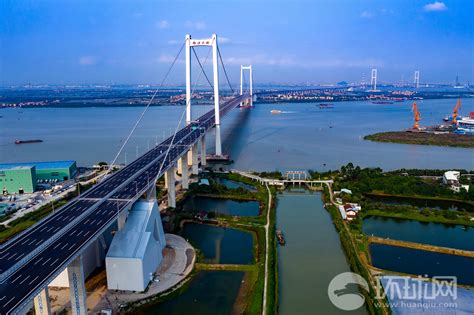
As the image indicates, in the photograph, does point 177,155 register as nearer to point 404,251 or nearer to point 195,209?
point 195,209

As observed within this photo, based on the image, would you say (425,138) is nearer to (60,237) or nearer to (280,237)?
(280,237)

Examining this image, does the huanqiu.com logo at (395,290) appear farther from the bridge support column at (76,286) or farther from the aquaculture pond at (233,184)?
the aquaculture pond at (233,184)

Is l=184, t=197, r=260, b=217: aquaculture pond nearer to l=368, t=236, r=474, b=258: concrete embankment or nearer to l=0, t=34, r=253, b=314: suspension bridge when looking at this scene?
l=0, t=34, r=253, b=314: suspension bridge

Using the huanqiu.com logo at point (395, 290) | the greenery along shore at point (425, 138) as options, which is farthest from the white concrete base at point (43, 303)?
the greenery along shore at point (425, 138)

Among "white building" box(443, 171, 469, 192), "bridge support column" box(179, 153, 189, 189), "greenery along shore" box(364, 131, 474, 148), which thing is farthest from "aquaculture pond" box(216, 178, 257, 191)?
"greenery along shore" box(364, 131, 474, 148)

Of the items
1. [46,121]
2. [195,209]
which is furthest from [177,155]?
[46,121]

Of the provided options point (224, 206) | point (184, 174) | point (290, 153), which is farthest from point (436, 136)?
point (184, 174)
